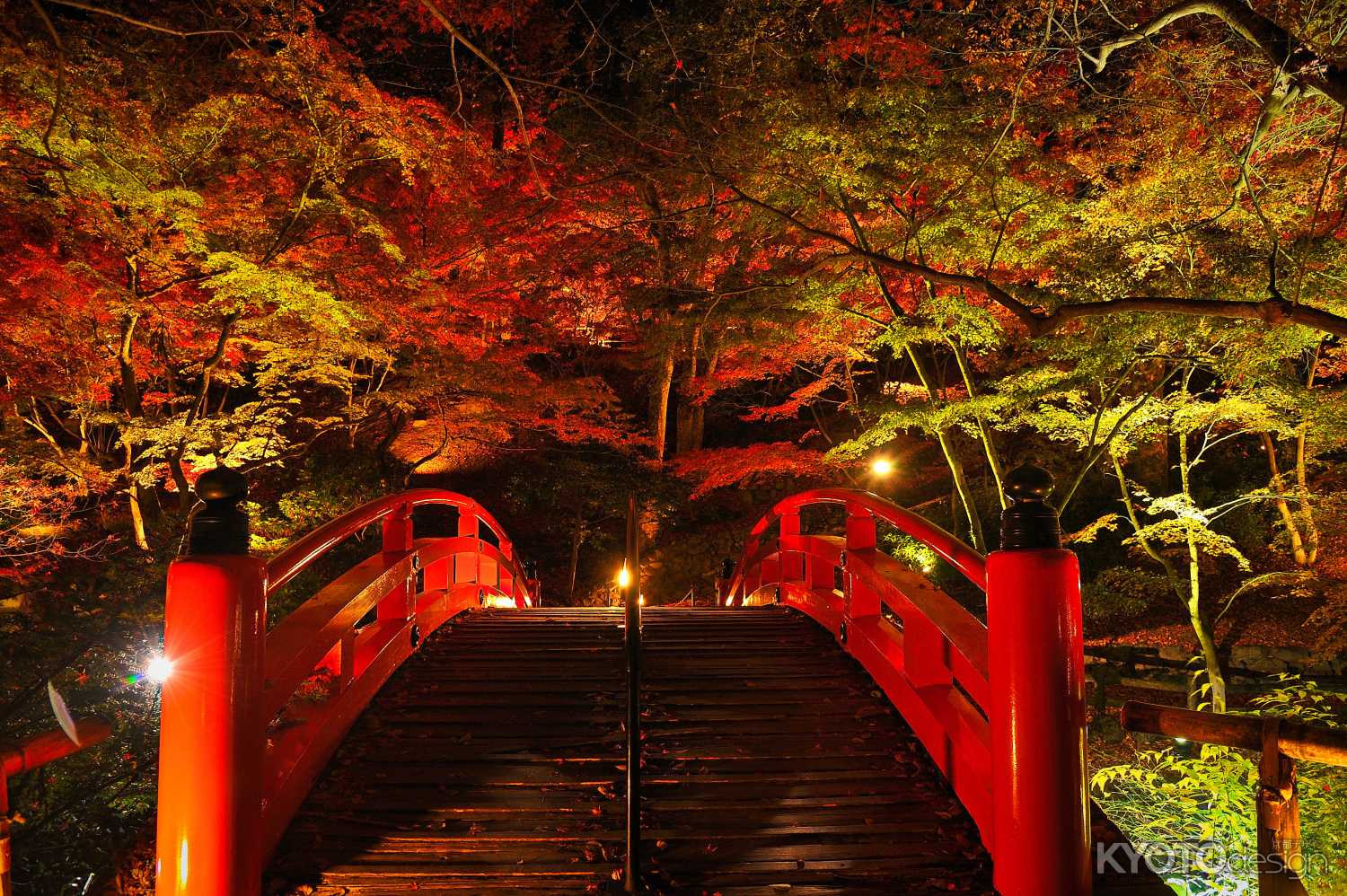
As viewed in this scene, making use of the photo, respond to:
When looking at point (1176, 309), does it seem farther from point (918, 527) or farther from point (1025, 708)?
point (1025, 708)

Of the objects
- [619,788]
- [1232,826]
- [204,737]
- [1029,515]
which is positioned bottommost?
[1232,826]

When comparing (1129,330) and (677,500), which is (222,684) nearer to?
(1129,330)

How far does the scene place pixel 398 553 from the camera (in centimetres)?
582

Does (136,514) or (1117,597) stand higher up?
(136,514)

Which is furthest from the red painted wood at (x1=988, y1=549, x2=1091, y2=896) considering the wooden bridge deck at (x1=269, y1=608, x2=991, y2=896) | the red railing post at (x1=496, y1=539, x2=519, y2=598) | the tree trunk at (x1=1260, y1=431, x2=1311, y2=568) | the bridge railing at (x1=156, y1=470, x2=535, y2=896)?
the tree trunk at (x1=1260, y1=431, x2=1311, y2=568)

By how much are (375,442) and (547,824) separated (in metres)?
16.1

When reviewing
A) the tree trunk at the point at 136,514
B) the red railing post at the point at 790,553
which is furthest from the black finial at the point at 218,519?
the tree trunk at the point at 136,514

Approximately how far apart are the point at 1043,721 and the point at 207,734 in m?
3.24

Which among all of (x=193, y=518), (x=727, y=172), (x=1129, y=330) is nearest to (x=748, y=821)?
(x=193, y=518)

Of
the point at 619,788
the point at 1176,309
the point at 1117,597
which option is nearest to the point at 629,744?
the point at 619,788

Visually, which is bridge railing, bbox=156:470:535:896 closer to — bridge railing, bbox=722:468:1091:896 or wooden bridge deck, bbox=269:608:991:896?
wooden bridge deck, bbox=269:608:991:896

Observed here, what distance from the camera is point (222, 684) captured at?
311 centimetres

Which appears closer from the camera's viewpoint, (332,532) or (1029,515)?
(1029,515)

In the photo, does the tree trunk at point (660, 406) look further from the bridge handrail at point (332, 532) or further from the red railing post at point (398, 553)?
the red railing post at point (398, 553)
